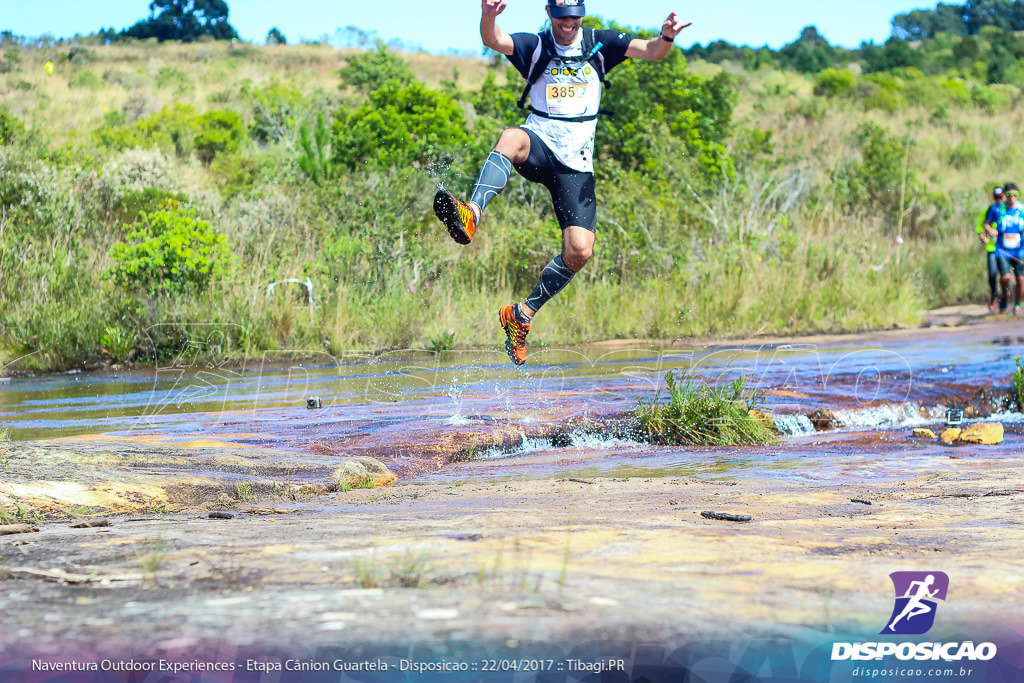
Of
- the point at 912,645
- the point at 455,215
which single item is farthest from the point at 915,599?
the point at 455,215

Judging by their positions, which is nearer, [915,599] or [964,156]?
[915,599]

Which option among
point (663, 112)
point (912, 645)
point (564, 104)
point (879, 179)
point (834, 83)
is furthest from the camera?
point (834, 83)

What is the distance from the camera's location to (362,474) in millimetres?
5465

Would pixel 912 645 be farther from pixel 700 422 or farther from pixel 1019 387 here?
pixel 1019 387

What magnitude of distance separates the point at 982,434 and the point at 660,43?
11.6ft

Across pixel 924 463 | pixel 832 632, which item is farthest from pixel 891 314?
pixel 832 632

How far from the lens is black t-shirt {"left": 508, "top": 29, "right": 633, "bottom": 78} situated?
6.35 metres

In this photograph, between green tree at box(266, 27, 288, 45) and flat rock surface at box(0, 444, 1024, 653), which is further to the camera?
green tree at box(266, 27, 288, 45)

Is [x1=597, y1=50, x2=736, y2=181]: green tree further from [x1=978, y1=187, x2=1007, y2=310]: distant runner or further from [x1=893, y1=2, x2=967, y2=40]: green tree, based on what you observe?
[x1=893, y1=2, x2=967, y2=40]: green tree

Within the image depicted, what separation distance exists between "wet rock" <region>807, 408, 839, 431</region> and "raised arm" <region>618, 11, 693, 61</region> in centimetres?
313

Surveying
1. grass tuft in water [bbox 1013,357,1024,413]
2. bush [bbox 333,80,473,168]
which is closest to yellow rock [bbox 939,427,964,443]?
grass tuft in water [bbox 1013,357,1024,413]

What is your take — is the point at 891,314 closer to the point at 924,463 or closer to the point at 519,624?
the point at 924,463

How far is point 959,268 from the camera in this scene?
2028cm

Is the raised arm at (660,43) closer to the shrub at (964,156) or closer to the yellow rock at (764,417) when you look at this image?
the yellow rock at (764,417)
